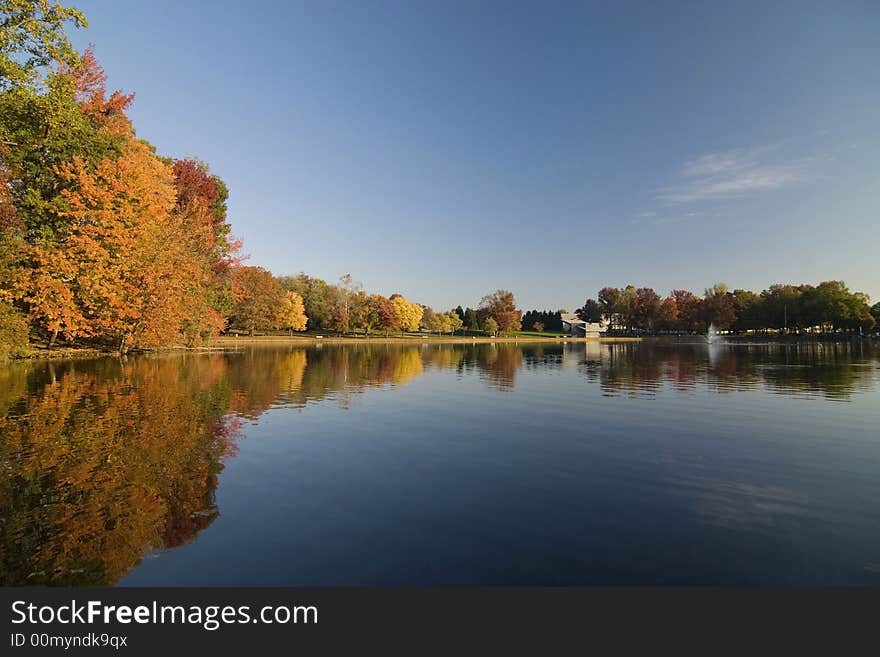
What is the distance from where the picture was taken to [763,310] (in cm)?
15812

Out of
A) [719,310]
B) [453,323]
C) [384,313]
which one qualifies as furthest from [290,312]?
[719,310]

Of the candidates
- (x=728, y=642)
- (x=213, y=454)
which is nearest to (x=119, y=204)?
(x=213, y=454)

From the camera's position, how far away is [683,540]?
299 inches

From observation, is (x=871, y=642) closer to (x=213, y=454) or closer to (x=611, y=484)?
(x=611, y=484)

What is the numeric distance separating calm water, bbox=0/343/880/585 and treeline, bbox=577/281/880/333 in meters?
154

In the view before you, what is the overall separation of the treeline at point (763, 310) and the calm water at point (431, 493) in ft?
504

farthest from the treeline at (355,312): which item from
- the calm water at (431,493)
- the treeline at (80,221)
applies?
the calm water at (431,493)

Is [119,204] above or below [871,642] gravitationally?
above

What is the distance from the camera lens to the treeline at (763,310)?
140 m

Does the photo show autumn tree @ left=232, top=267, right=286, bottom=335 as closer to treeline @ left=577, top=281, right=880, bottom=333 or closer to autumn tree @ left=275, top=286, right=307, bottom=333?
autumn tree @ left=275, top=286, right=307, bottom=333

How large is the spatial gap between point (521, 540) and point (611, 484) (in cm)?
379

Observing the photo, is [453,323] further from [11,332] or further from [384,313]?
[11,332]

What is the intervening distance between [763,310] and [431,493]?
183521 millimetres

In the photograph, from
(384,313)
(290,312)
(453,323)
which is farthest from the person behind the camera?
(453,323)
